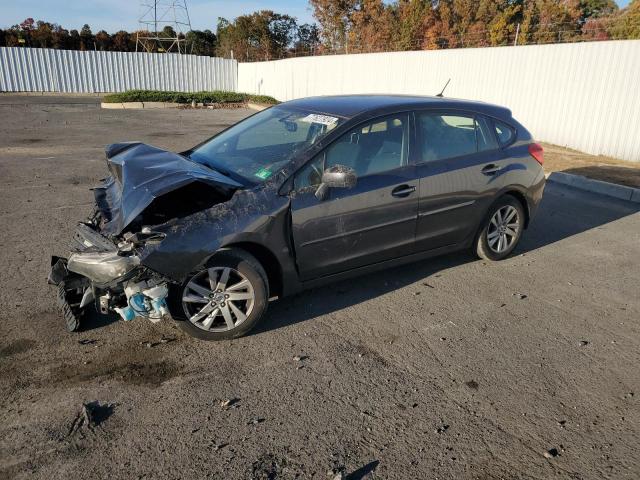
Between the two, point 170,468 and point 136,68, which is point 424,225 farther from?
point 136,68

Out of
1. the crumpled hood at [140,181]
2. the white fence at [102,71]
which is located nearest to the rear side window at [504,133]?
the crumpled hood at [140,181]

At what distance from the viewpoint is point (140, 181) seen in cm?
384

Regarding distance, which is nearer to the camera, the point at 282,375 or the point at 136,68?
the point at 282,375

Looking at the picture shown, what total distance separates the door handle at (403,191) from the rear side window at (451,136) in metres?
0.35

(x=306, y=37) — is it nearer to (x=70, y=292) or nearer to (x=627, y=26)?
(x=627, y=26)

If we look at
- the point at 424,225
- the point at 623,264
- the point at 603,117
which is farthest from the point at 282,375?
the point at 603,117

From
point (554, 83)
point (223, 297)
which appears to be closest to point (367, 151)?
point (223, 297)

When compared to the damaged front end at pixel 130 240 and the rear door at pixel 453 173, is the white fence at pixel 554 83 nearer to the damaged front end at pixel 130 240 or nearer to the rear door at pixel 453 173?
the rear door at pixel 453 173

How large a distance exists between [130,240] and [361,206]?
1.84 meters

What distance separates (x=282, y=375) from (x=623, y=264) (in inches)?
170

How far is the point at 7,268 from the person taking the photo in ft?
16.0

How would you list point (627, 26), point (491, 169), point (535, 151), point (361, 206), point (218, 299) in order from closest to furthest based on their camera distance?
point (218, 299) → point (361, 206) → point (491, 169) → point (535, 151) → point (627, 26)

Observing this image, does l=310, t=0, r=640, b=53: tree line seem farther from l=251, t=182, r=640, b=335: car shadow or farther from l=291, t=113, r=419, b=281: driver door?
l=291, t=113, r=419, b=281: driver door

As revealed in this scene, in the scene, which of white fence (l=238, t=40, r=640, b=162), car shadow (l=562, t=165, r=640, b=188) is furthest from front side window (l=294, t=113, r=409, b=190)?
white fence (l=238, t=40, r=640, b=162)
